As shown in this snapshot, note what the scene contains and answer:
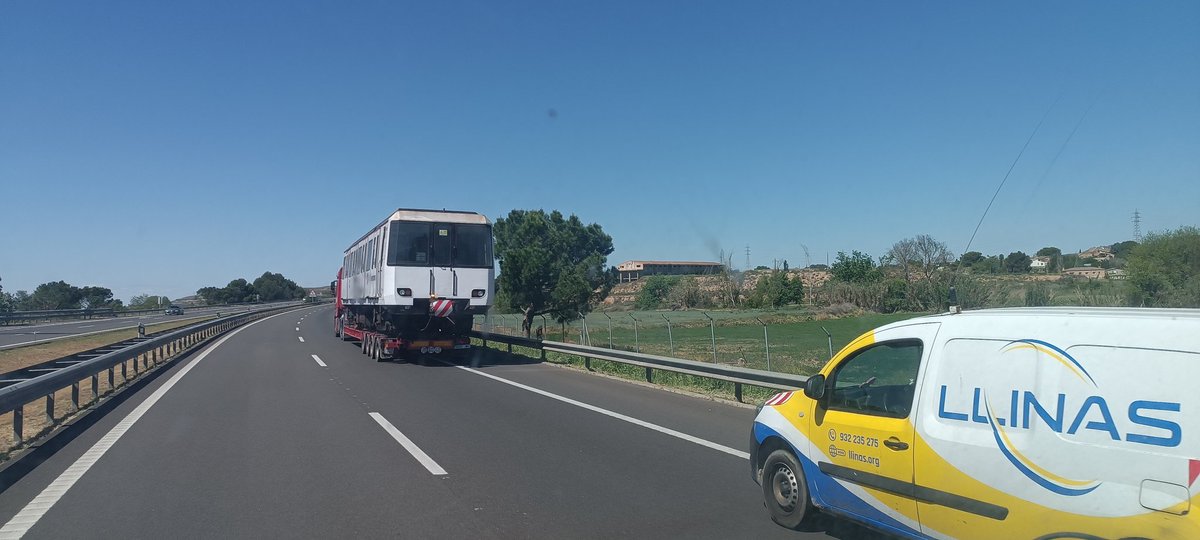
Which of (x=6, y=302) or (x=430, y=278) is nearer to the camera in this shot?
(x=430, y=278)

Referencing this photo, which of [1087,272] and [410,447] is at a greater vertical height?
[1087,272]

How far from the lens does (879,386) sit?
233 inches

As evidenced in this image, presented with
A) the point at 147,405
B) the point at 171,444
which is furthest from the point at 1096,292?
the point at 147,405

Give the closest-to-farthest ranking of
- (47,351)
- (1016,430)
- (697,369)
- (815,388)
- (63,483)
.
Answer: (1016,430) → (815,388) → (63,483) → (697,369) → (47,351)

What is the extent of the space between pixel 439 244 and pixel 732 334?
1037 inches

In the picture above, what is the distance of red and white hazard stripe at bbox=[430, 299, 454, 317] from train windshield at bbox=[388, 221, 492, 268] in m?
0.99

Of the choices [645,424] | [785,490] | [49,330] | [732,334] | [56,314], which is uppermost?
[56,314]

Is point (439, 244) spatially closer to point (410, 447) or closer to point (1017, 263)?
point (410, 447)

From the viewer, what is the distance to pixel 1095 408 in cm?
406

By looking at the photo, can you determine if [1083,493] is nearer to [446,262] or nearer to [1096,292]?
[1096,292]

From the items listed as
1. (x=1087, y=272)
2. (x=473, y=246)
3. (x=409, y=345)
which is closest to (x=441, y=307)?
(x=409, y=345)

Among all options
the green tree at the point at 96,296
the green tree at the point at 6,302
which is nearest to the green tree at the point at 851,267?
the green tree at the point at 6,302

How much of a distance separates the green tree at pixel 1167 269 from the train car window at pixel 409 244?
53.0 ft

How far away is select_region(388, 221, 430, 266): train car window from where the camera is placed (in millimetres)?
20328
